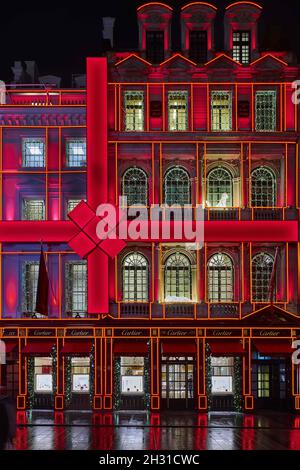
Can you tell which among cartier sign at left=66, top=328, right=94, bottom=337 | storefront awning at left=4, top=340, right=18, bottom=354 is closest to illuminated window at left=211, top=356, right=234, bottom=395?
cartier sign at left=66, top=328, right=94, bottom=337

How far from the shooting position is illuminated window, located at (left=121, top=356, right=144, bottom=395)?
3553 cm

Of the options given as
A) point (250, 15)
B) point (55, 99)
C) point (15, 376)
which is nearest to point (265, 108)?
point (250, 15)

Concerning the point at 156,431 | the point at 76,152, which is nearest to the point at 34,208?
the point at 76,152

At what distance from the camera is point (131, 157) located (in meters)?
36.4

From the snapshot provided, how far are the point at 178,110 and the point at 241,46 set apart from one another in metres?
5.29

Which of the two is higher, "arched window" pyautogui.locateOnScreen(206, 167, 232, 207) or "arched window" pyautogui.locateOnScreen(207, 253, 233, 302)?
"arched window" pyautogui.locateOnScreen(206, 167, 232, 207)

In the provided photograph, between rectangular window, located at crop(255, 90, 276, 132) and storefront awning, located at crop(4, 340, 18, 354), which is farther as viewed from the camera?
rectangular window, located at crop(255, 90, 276, 132)

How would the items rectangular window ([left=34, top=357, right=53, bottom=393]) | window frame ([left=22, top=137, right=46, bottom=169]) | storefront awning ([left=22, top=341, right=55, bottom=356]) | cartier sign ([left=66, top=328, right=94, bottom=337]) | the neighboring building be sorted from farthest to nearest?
1. window frame ([left=22, top=137, right=46, bottom=169])
2. rectangular window ([left=34, top=357, right=53, bottom=393])
3. cartier sign ([left=66, top=328, right=94, bottom=337])
4. the neighboring building
5. storefront awning ([left=22, top=341, right=55, bottom=356])

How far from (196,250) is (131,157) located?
5.94m

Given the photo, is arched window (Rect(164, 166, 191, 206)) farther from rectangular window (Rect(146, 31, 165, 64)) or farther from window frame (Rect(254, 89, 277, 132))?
rectangular window (Rect(146, 31, 165, 64))

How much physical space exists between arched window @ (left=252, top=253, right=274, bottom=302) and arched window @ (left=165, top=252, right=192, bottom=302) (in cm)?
337

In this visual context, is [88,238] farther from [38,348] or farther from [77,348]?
[38,348]

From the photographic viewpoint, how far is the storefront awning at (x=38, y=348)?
1348 inches

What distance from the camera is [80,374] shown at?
35.8m
